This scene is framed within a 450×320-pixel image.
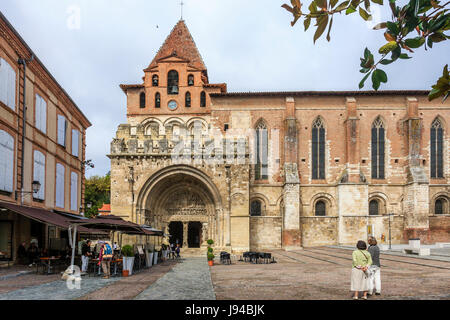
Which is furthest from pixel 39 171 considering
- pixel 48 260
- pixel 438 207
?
pixel 438 207

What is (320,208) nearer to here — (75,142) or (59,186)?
(75,142)

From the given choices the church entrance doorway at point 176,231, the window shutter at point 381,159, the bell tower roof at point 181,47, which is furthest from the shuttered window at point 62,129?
the window shutter at point 381,159

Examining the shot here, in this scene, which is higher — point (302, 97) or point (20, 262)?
point (302, 97)

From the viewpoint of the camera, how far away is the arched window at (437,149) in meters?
37.3

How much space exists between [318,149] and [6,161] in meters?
25.0

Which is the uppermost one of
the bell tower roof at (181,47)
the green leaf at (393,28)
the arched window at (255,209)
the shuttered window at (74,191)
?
the bell tower roof at (181,47)

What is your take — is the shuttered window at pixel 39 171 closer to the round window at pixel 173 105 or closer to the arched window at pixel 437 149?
the round window at pixel 173 105

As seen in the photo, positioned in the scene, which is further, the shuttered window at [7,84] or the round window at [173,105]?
the round window at [173,105]

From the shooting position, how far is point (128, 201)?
29.7m

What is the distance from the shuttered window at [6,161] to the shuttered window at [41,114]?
329cm

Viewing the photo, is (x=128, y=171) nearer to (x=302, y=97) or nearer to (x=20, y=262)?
(x=20, y=262)

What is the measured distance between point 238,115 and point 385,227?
557 inches
